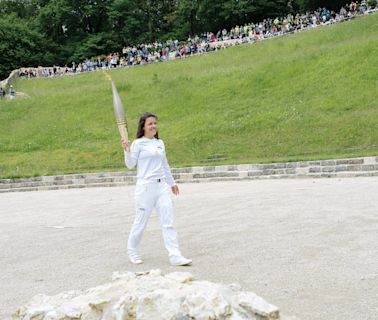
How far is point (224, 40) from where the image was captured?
47.4 m

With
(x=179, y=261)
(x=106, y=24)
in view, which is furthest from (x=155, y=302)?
(x=106, y=24)

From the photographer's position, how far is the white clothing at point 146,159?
717 cm

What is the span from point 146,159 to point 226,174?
41.4ft

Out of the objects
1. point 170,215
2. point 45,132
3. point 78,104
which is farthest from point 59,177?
point 170,215

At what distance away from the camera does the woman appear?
7070 millimetres

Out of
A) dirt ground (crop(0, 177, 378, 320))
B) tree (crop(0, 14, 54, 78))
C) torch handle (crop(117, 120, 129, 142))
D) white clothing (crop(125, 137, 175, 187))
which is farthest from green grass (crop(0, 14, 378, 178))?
tree (crop(0, 14, 54, 78))

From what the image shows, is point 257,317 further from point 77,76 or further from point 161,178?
point 77,76

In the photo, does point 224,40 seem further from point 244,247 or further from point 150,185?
point 150,185

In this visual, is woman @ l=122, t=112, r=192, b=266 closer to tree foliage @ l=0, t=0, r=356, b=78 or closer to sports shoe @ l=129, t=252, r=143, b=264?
sports shoe @ l=129, t=252, r=143, b=264

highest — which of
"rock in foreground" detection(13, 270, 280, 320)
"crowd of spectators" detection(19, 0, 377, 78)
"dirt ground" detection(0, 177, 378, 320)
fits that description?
"crowd of spectators" detection(19, 0, 377, 78)

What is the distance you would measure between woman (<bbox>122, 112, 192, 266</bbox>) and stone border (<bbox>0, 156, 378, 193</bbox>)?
34.9 ft

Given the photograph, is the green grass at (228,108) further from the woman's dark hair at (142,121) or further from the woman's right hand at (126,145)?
the woman's right hand at (126,145)

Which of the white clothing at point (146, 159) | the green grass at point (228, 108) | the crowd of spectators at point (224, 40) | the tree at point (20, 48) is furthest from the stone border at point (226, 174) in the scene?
the tree at point (20, 48)

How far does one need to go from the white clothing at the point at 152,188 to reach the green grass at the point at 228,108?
12.8 metres
